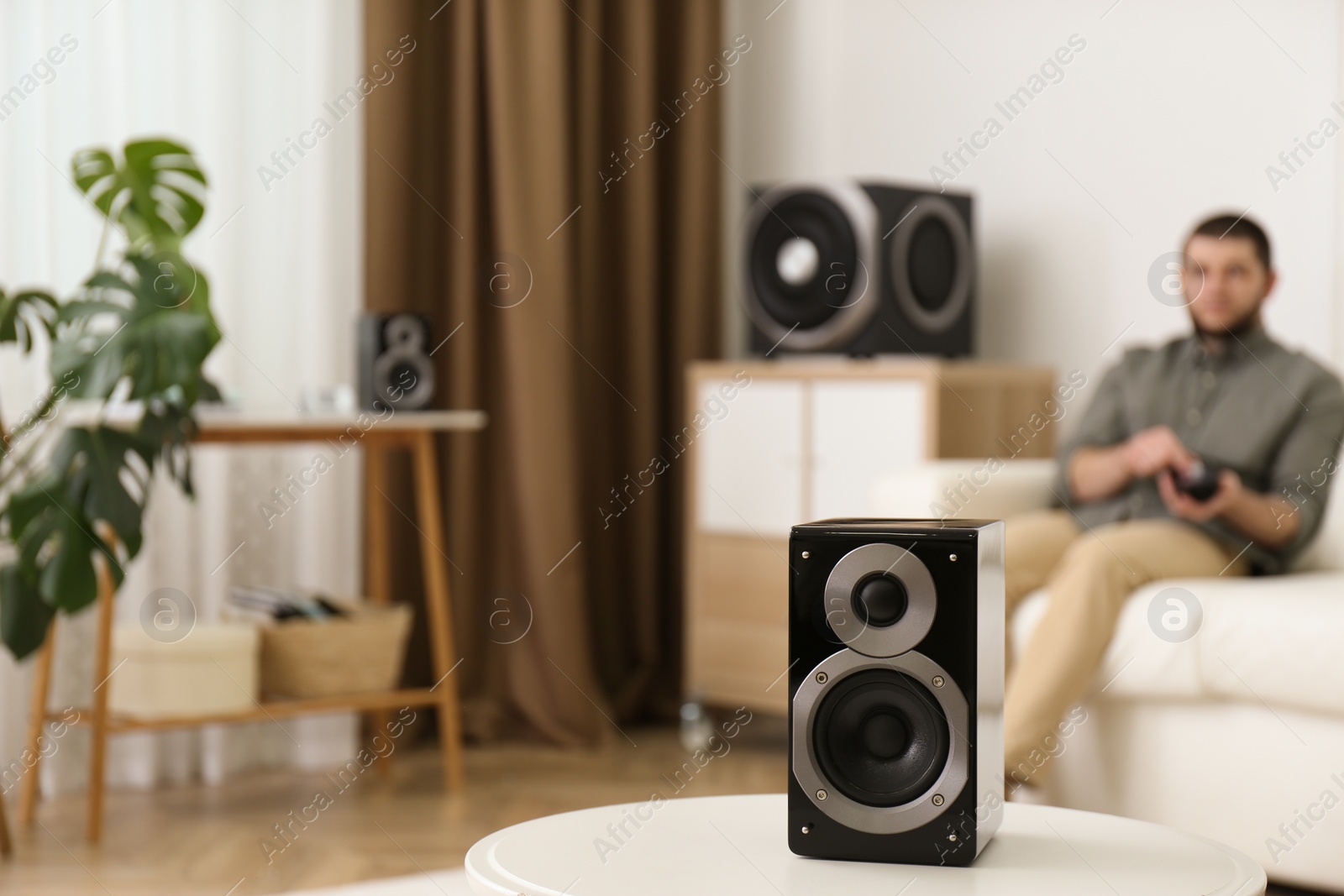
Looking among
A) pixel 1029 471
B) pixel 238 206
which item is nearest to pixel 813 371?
pixel 1029 471

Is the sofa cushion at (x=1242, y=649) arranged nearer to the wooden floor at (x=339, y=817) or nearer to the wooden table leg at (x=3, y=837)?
the wooden floor at (x=339, y=817)

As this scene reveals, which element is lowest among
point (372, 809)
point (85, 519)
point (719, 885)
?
point (372, 809)

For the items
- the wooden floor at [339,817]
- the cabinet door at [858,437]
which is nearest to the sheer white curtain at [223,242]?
the wooden floor at [339,817]

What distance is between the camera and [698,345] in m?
3.77

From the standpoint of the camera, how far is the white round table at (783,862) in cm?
112

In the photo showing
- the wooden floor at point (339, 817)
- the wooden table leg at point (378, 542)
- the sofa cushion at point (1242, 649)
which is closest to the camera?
the sofa cushion at point (1242, 649)

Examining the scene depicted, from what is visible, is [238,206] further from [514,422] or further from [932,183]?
[932,183]

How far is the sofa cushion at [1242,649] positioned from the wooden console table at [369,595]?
4.26 feet

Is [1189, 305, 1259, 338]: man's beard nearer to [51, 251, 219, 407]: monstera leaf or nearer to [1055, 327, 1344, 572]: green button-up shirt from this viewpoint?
[1055, 327, 1344, 572]: green button-up shirt

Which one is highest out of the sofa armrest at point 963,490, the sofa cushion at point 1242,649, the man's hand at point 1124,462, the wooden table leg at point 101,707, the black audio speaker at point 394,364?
the black audio speaker at point 394,364

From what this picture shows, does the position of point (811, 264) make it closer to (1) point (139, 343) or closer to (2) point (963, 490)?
(2) point (963, 490)

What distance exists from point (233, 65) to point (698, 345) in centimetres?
129

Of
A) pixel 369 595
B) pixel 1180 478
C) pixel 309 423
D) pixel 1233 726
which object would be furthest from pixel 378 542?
pixel 1233 726

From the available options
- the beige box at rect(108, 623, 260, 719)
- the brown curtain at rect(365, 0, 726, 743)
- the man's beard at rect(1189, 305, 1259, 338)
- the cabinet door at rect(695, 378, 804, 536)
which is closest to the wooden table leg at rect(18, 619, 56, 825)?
the beige box at rect(108, 623, 260, 719)
